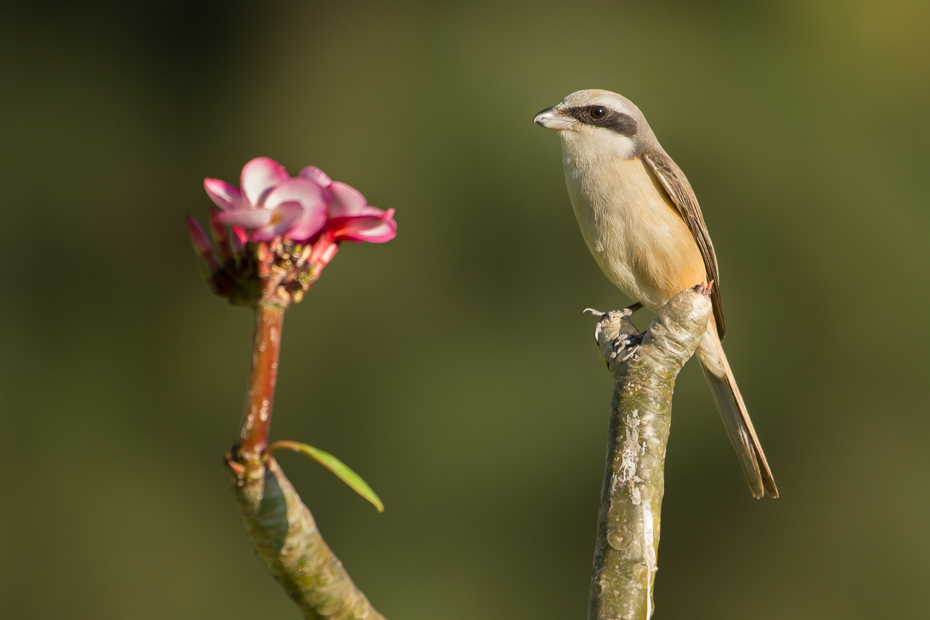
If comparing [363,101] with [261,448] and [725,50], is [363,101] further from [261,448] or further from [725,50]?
[261,448]

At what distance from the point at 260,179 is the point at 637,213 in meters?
2.58

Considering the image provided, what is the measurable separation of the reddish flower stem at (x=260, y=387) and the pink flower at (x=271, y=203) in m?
0.09

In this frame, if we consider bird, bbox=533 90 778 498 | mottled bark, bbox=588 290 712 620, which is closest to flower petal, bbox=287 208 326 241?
mottled bark, bbox=588 290 712 620

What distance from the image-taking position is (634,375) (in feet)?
5.60

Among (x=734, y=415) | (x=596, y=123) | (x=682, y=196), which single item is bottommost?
(x=734, y=415)

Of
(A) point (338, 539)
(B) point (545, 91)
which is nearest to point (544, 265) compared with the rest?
(B) point (545, 91)

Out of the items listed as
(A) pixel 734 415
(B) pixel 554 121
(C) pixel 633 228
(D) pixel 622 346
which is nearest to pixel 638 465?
(D) pixel 622 346

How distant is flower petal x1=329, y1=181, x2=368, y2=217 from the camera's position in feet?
2.98

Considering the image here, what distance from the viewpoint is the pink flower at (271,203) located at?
877 mm

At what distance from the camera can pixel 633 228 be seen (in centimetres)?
335

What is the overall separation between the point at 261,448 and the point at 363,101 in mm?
8075

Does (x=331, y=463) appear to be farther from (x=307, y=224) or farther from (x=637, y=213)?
(x=637, y=213)

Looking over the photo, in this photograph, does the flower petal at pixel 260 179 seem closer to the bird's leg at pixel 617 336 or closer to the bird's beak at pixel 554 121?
the bird's leg at pixel 617 336

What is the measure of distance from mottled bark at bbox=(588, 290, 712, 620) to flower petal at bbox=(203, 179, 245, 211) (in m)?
0.88
